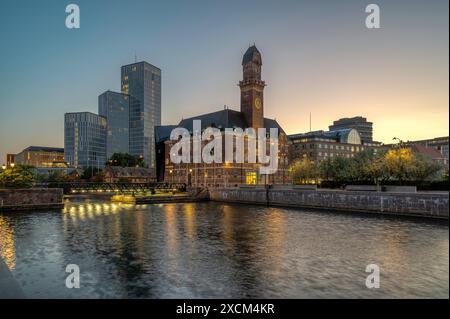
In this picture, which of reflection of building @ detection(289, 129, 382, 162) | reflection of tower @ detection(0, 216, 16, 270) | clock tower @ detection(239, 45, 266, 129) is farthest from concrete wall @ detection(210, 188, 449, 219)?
reflection of building @ detection(289, 129, 382, 162)

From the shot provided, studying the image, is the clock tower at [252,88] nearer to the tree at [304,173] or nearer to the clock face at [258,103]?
the clock face at [258,103]

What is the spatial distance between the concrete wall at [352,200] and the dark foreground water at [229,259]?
16.2ft

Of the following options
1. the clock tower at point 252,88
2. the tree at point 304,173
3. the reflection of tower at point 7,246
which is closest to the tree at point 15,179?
the reflection of tower at point 7,246

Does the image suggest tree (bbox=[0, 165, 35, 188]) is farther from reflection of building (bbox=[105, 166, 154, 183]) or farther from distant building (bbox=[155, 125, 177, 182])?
reflection of building (bbox=[105, 166, 154, 183])

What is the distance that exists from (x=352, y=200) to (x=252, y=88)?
234 ft

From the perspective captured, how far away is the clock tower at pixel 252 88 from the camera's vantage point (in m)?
116

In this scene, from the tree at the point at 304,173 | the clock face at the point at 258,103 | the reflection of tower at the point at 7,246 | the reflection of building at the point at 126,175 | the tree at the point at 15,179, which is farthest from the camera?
the reflection of building at the point at 126,175

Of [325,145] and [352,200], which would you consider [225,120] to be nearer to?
[325,145]

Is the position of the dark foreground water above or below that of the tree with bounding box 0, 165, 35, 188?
below

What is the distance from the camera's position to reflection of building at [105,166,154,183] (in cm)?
15412

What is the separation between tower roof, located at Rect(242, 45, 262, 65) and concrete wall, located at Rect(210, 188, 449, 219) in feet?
184
